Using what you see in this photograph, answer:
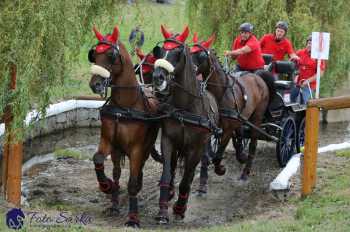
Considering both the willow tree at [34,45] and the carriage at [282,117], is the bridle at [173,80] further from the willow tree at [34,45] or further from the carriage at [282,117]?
the carriage at [282,117]

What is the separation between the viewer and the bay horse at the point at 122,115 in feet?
27.1

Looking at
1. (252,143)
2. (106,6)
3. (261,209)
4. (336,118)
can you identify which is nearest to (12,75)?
(106,6)

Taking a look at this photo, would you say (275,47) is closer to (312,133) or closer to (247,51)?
(247,51)

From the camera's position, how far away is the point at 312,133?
914 cm

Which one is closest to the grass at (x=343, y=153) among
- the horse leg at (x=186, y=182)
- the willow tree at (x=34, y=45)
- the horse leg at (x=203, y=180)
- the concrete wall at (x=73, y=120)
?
the horse leg at (x=203, y=180)

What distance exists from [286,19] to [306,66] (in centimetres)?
314

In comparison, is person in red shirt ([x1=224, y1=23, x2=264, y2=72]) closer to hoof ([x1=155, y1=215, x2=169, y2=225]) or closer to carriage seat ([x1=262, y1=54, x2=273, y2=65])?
carriage seat ([x1=262, y1=54, x2=273, y2=65])

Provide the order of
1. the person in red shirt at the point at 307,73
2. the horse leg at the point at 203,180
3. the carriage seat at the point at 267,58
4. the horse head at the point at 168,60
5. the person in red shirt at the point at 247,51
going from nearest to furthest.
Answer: the horse head at the point at 168,60, the horse leg at the point at 203,180, the person in red shirt at the point at 247,51, the carriage seat at the point at 267,58, the person in red shirt at the point at 307,73

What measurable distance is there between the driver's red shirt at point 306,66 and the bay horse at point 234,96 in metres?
1.64

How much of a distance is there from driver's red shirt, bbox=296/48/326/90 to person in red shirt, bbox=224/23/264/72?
173 centimetres

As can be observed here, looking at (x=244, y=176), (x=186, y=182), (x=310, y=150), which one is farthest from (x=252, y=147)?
(x=186, y=182)

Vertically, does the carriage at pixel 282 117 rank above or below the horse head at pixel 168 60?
below

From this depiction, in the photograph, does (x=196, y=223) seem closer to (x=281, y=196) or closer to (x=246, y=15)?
(x=281, y=196)

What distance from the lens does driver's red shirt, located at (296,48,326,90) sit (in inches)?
515
